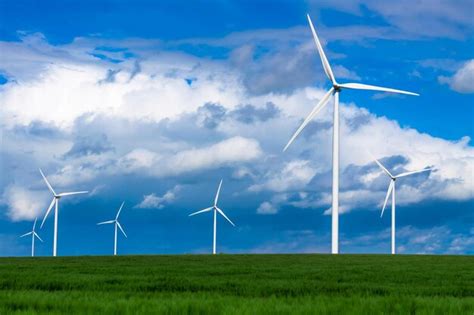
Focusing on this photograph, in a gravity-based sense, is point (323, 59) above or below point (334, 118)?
above

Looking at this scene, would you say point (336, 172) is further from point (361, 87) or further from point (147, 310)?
point (147, 310)

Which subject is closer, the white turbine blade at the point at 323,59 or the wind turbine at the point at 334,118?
the wind turbine at the point at 334,118

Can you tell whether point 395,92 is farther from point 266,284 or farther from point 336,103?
point 266,284

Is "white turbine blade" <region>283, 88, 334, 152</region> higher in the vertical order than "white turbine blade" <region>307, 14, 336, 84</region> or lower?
lower

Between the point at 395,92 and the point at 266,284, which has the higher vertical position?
the point at 395,92

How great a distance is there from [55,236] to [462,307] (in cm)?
7263

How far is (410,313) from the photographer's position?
11.8 meters

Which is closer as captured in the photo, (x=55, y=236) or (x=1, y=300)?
(x=1, y=300)

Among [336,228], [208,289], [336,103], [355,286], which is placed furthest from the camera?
[336,103]

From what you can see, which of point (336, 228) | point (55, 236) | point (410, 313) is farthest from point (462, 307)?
point (55, 236)

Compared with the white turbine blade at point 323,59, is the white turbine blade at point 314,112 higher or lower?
lower

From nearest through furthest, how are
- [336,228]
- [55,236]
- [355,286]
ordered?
1. [355,286]
2. [336,228]
3. [55,236]

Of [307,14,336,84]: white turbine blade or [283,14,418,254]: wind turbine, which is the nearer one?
[283,14,418,254]: wind turbine

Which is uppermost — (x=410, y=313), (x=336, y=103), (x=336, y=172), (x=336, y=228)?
(x=336, y=103)
